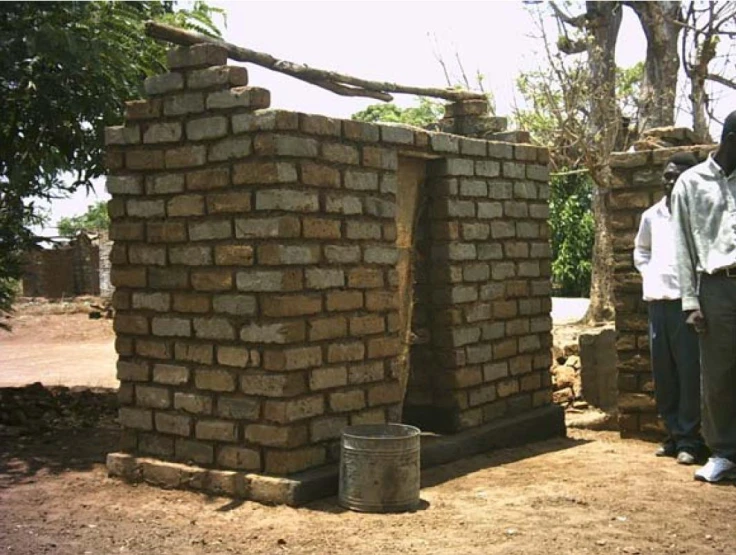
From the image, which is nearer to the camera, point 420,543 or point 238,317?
point 420,543

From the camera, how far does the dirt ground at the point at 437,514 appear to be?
12.9 ft

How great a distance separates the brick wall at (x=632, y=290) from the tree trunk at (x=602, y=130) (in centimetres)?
639

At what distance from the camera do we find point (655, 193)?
6.16 m

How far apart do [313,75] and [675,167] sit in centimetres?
235

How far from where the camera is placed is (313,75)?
5.82 meters

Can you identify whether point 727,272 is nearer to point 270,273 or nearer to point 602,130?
point 270,273

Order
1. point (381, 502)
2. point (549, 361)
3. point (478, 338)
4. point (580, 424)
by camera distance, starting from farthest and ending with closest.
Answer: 1. point (580, 424)
2. point (549, 361)
3. point (478, 338)
4. point (381, 502)

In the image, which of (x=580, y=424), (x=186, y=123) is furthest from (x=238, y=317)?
(x=580, y=424)

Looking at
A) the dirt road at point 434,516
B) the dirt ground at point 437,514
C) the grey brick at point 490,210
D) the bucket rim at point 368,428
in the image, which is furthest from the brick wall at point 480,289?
the bucket rim at point 368,428

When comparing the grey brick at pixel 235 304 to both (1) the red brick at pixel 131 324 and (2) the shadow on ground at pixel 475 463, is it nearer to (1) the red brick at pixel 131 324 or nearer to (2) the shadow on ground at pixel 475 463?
(1) the red brick at pixel 131 324

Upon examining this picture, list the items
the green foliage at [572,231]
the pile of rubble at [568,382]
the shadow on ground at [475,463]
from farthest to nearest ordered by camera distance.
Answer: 1. the green foliage at [572,231]
2. the pile of rubble at [568,382]
3. the shadow on ground at [475,463]

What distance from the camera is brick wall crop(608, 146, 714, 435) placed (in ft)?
20.4

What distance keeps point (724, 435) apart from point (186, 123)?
3410mm

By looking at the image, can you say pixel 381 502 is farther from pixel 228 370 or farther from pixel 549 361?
pixel 549 361
